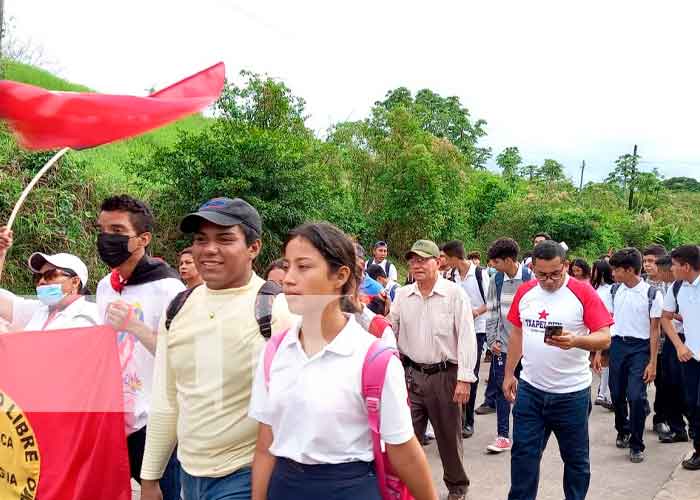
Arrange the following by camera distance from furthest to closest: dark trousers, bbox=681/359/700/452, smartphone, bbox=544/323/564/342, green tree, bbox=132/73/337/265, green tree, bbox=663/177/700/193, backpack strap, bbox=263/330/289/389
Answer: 1. green tree, bbox=663/177/700/193
2. green tree, bbox=132/73/337/265
3. dark trousers, bbox=681/359/700/452
4. smartphone, bbox=544/323/564/342
5. backpack strap, bbox=263/330/289/389

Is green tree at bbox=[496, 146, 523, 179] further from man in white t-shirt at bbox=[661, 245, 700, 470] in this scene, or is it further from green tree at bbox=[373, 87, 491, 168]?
man in white t-shirt at bbox=[661, 245, 700, 470]

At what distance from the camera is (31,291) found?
8.03 metres

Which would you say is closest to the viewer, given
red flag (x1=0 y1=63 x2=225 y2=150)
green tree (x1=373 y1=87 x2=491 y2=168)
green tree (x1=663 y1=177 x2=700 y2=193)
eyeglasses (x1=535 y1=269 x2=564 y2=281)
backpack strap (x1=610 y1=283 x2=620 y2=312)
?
red flag (x1=0 y1=63 x2=225 y2=150)

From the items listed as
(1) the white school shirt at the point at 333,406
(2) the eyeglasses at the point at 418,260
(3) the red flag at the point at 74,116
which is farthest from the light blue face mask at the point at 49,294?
(2) the eyeglasses at the point at 418,260

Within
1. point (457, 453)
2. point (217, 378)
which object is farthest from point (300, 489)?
point (457, 453)

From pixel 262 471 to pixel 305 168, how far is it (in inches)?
371

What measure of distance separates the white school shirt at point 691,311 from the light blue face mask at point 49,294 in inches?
195

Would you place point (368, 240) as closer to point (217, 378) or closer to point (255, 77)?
point (255, 77)

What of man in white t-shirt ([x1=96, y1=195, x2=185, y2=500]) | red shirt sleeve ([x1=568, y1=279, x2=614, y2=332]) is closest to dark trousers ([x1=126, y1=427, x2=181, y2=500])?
man in white t-shirt ([x1=96, y1=195, x2=185, y2=500])

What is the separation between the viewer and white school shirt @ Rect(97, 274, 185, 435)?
3170 millimetres

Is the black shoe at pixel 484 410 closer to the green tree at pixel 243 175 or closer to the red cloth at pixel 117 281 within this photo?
the green tree at pixel 243 175

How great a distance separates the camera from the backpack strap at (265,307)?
2.47 m

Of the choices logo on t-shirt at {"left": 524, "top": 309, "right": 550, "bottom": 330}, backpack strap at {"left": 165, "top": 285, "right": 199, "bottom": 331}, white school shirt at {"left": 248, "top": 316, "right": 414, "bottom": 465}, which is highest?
backpack strap at {"left": 165, "top": 285, "right": 199, "bottom": 331}

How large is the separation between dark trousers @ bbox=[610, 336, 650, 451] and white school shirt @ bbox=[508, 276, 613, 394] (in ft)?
6.65
